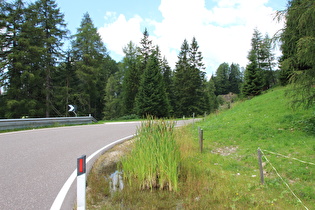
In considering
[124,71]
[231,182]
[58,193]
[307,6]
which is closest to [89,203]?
[58,193]

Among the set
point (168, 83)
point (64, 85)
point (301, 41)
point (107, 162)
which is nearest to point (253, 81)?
point (168, 83)

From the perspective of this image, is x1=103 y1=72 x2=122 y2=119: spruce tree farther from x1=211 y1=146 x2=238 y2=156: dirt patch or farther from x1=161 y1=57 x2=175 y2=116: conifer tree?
x1=211 y1=146 x2=238 y2=156: dirt patch

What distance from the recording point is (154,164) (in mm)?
4281

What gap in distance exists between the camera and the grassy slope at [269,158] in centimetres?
374

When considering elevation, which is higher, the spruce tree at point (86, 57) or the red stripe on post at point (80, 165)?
the spruce tree at point (86, 57)

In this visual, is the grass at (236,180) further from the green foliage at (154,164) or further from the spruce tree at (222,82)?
the spruce tree at (222,82)

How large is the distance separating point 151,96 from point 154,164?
86.4 feet

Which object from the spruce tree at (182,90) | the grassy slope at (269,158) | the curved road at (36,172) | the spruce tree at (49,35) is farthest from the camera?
the spruce tree at (182,90)

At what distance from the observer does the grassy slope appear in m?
3.74

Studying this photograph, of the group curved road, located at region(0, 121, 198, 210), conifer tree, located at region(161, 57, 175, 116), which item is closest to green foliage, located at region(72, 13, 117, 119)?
conifer tree, located at region(161, 57, 175, 116)

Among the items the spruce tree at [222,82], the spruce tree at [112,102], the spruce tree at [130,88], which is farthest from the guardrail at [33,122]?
the spruce tree at [222,82]

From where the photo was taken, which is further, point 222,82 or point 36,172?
point 222,82

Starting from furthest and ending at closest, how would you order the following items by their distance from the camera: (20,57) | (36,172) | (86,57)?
(86,57) < (20,57) < (36,172)

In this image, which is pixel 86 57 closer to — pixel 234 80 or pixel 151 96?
pixel 151 96
